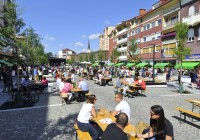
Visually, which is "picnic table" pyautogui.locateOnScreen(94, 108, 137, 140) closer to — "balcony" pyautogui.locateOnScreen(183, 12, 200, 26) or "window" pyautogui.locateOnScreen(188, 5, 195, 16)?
"balcony" pyautogui.locateOnScreen(183, 12, 200, 26)

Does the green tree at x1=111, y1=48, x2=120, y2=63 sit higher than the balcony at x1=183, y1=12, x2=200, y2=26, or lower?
lower

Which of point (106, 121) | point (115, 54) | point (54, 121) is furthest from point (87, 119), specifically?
point (115, 54)

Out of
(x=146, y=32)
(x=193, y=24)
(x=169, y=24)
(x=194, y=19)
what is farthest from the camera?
(x=146, y=32)

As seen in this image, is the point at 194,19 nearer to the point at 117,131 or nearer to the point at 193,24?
the point at 193,24

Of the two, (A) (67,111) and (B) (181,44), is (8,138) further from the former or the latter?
(B) (181,44)

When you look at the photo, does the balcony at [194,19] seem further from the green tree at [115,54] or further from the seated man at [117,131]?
the seated man at [117,131]

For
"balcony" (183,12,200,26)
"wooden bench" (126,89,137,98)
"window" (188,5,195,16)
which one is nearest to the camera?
"wooden bench" (126,89,137,98)

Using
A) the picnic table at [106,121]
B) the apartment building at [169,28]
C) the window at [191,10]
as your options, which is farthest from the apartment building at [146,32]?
the picnic table at [106,121]

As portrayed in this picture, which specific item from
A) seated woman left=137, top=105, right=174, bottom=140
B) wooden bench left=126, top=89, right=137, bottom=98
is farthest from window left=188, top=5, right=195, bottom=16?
seated woman left=137, top=105, right=174, bottom=140

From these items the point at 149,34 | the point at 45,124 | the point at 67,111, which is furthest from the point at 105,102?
the point at 149,34

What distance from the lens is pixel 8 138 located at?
8055 millimetres

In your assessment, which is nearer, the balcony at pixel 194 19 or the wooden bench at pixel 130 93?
the wooden bench at pixel 130 93

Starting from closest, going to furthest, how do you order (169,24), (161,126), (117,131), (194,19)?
(117,131)
(161,126)
(194,19)
(169,24)

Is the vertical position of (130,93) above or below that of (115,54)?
below
